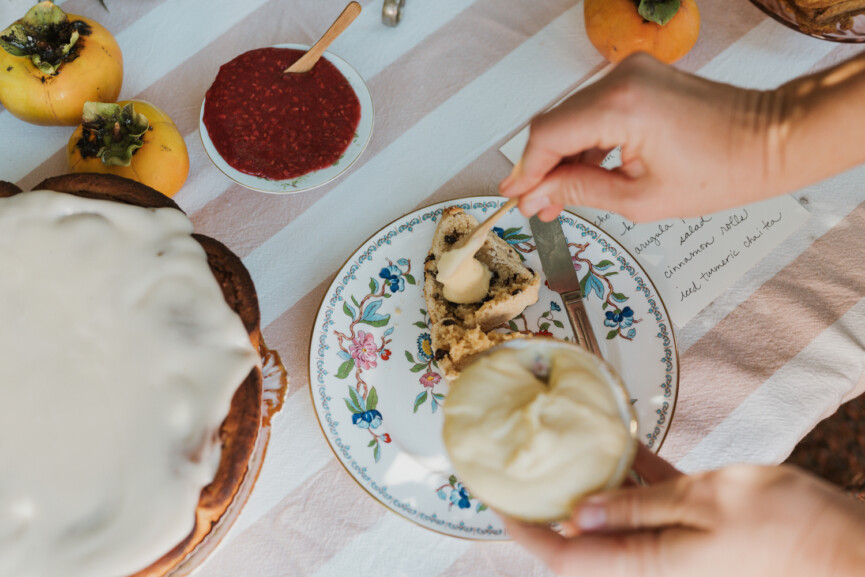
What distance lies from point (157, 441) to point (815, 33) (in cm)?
157

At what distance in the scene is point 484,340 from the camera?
44.2 inches

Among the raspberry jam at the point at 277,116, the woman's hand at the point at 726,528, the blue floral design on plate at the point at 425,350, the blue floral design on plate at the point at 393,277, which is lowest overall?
the blue floral design on plate at the point at 425,350

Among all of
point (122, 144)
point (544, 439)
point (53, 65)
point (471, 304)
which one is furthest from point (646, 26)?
point (53, 65)

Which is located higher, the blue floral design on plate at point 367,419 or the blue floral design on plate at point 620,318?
the blue floral design on plate at point 620,318

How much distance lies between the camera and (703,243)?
51.2 inches

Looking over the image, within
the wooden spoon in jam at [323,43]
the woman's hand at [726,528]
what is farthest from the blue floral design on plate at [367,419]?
the wooden spoon in jam at [323,43]

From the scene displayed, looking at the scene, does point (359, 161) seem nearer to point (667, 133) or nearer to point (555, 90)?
point (555, 90)

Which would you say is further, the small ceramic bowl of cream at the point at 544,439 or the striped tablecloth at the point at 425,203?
the striped tablecloth at the point at 425,203

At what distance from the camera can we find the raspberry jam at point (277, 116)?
4.12ft

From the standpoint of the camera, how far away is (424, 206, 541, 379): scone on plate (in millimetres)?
1125

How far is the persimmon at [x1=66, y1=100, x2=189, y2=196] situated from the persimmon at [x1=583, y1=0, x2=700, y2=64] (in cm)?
99

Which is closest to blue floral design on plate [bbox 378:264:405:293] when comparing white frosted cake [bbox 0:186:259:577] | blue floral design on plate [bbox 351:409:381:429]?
blue floral design on plate [bbox 351:409:381:429]

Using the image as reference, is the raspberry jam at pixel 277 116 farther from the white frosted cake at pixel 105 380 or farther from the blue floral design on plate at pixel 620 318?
the blue floral design on plate at pixel 620 318

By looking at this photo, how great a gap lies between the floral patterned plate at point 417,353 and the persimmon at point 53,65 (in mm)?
655
